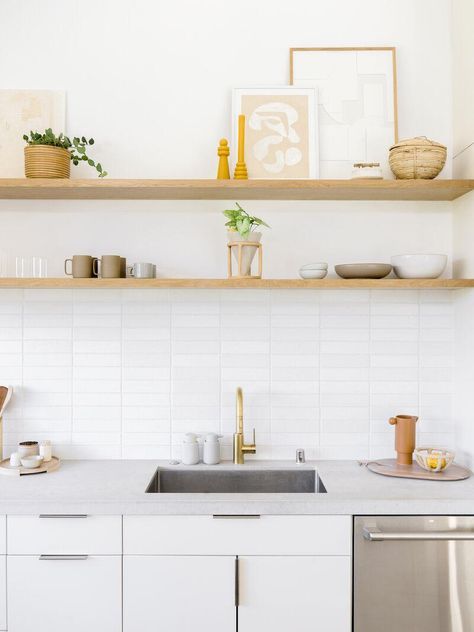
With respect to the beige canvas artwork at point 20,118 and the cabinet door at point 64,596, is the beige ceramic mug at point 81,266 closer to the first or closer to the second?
the beige canvas artwork at point 20,118

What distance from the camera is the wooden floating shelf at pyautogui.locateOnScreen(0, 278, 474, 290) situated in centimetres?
220

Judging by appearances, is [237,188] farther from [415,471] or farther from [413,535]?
[413,535]

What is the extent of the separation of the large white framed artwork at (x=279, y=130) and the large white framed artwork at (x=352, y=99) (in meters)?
0.06

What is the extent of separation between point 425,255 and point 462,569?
1160mm

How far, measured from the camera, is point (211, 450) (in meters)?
2.37

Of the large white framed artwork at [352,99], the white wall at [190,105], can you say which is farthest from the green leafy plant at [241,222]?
the large white framed artwork at [352,99]

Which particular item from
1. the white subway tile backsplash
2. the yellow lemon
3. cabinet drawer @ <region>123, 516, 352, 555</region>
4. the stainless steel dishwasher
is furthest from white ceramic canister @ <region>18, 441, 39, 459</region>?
the yellow lemon

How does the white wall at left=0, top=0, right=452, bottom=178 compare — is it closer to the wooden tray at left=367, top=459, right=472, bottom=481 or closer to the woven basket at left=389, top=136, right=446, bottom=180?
the woven basket at left=389, top=136, right=446, bottom=180

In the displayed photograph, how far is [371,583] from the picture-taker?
192cm

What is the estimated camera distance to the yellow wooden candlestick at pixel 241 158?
2346 mm

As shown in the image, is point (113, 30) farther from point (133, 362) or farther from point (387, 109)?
point (133, 362)

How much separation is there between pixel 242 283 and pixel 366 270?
1.67 ft

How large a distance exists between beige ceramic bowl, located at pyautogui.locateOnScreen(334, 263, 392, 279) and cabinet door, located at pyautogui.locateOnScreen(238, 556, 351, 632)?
1063mm

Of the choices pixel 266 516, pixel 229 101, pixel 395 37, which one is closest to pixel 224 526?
pixel 266 516
